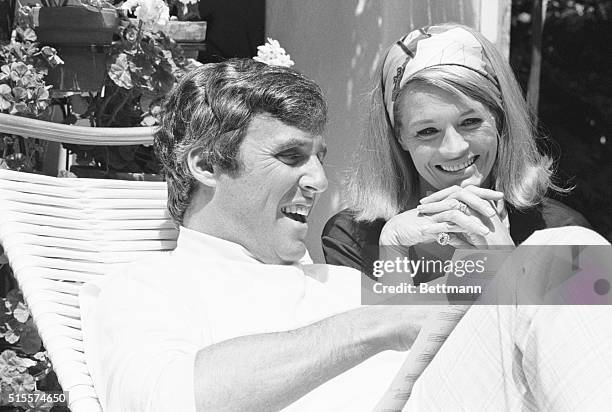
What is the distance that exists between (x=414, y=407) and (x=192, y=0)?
1.99 meters

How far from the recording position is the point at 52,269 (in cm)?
277

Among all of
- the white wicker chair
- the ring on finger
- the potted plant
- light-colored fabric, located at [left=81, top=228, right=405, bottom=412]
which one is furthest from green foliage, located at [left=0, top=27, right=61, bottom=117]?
the ring on finger

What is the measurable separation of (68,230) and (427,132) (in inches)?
42.2

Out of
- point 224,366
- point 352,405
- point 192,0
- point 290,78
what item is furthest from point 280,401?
point 192,0

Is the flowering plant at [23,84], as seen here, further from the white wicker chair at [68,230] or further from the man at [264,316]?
the man at [264,316]

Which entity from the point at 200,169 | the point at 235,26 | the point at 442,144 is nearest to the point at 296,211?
the point at 200,169

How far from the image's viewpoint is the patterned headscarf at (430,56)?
283cm

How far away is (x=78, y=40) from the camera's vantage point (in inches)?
134

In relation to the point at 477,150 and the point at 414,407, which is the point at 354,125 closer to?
the point at 477,150

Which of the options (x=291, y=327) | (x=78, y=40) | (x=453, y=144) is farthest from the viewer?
(x=78, y=40)

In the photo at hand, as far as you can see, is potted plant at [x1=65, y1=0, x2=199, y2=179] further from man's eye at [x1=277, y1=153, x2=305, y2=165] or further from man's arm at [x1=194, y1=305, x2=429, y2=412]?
man's arm at [x1=194, y1=305, x2=429, y2=412]

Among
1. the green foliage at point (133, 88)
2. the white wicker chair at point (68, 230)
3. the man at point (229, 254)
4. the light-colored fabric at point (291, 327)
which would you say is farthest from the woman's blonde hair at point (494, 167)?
the green foliage at point (133, 88)

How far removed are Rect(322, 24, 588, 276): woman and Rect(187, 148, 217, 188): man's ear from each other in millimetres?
517

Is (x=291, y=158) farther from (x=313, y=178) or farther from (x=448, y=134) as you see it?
(x=448, y=134)
